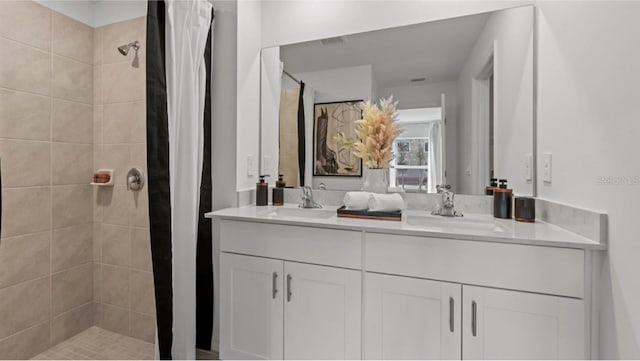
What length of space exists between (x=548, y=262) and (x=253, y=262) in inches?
48.6

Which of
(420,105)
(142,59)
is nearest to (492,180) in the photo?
(420,105)

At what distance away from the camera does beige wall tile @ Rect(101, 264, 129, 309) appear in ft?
6.97

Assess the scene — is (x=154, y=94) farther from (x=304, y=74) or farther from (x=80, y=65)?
(x=80, y=65)

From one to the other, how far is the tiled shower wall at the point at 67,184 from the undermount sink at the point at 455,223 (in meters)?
1.76

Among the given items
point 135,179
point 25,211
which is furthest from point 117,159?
point 25,211

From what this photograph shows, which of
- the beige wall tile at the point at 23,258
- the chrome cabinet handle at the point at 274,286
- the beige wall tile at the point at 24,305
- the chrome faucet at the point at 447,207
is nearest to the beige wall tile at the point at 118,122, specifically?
the beige wall tile at the point at 23,258

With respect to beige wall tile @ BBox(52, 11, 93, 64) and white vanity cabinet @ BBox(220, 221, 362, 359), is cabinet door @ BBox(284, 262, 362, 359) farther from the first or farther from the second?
beige wall tile @ BBox(52, 11, 93, 64)

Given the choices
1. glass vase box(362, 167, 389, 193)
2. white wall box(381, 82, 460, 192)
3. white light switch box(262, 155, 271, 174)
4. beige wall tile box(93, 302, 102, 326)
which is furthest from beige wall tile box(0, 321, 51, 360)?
white wall box(381, 82, 460, 192)

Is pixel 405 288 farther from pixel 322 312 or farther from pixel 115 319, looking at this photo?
pixel 115 319

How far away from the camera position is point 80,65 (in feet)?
6.84

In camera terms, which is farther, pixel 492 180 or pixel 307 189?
pixel 307 189

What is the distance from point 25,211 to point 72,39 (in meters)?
1.16

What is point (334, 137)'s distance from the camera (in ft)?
6.39

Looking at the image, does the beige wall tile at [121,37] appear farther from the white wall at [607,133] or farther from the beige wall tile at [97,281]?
the white wall at [607,133]
